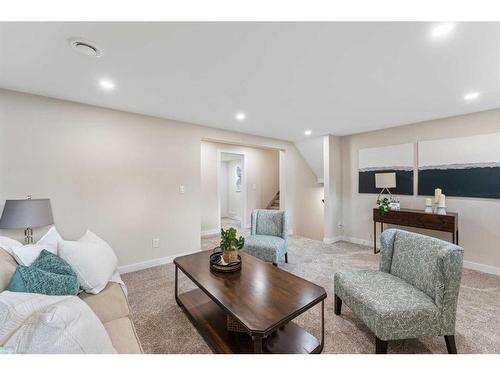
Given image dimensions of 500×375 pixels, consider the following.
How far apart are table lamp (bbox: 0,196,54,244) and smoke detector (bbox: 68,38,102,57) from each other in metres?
1.49

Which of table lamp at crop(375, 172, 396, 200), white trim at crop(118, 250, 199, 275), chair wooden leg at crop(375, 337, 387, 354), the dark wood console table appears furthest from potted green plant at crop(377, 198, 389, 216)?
white trim at crop(118, 250, 199, 275)

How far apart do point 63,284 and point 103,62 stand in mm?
1671

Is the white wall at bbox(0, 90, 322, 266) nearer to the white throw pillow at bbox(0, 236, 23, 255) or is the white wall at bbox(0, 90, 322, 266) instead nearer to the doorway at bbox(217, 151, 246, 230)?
the white throw pillow at bbox(0, 236, 23, 255)

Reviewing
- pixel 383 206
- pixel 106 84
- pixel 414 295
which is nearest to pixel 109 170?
pixel 106 84

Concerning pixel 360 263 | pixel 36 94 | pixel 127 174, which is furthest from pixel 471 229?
pixel 36 94

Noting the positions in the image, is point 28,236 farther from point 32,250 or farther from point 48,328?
point 48,328

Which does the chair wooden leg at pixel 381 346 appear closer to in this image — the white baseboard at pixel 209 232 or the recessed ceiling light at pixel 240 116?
Result: the recessed ceiling light at pixel 240 116

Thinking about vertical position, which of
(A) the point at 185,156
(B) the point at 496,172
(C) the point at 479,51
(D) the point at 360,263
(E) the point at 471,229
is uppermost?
(C) the point at 479,51

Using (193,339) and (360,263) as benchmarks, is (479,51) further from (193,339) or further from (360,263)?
(193,339)

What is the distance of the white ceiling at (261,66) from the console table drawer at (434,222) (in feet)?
4.90

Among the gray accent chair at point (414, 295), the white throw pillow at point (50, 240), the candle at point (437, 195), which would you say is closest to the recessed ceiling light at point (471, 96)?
the candle at point (437, 195)

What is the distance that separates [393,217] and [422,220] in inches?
15.1

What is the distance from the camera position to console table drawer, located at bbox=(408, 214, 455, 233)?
114 inches

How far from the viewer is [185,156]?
11.4 feet
